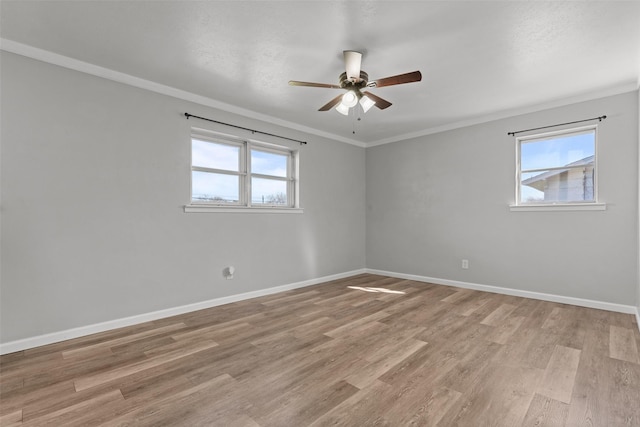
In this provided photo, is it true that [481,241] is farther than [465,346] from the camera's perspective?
Yes

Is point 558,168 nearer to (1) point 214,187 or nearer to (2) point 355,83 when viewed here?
(2) point 355,83

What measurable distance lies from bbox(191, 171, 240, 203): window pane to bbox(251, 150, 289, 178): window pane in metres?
0.38

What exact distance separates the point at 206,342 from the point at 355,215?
3778 mm

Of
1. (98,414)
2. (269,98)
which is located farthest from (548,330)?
(269,98)

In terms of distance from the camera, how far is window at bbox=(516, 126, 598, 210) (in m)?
3.72

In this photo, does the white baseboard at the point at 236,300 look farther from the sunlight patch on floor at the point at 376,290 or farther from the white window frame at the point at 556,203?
the white window frame at the point at 556,203

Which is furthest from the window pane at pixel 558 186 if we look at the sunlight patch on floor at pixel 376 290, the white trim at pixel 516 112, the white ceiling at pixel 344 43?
the sunlight patch on floor at pixel 376 290

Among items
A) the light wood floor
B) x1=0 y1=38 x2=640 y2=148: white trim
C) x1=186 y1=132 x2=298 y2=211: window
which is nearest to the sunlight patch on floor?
the light wood floor

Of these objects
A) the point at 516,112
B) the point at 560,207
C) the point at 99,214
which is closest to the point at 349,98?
the point at 99,214

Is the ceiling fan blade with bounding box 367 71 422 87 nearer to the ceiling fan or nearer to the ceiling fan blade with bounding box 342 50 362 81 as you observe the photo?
the ceiling fan

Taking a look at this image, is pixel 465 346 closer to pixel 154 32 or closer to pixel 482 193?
pixel 482 193

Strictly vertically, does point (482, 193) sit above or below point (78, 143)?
Result: below

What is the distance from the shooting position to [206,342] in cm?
265

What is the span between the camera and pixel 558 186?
3945 mm
